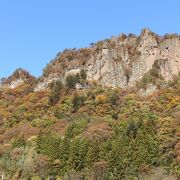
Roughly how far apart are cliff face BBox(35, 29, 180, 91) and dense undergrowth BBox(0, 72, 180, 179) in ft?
18.2

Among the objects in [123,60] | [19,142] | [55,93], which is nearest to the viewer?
[19,142]

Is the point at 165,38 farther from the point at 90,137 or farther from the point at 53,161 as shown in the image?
the point at 53,161

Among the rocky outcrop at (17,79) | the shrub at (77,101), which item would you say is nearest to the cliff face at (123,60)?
the rocky outcrop at (17,79)

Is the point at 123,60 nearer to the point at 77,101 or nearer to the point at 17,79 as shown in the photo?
the point at 77,101

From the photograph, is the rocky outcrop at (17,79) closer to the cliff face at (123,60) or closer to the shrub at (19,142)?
the cliff face at (123,60)

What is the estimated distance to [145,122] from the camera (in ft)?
226

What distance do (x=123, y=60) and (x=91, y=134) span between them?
39.6m

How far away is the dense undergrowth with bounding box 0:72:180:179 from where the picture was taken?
6016 centimetres

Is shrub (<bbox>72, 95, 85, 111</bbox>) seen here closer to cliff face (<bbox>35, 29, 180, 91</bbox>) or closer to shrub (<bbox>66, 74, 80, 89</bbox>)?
shrub (<bbox>66, 74, 80, 89</bbox>)

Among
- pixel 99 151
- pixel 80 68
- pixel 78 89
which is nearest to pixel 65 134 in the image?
pixel 99 151

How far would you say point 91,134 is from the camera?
6844 centimetres

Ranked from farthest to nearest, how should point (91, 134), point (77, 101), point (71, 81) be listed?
1. point (71, 81)
2. point (77, 101)
3. point (91, 134)

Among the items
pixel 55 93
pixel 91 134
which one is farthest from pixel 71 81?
pixel 91 134

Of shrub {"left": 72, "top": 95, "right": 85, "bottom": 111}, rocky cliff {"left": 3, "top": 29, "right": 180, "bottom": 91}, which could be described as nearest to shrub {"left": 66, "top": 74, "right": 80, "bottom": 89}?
rocky cliff {"left": 3, "top": 29, "right": 180, "bottom": 91}
